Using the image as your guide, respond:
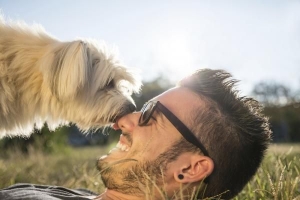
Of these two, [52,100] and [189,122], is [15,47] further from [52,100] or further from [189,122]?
[189,122]

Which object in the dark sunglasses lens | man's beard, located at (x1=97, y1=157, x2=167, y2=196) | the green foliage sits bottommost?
the green foliage

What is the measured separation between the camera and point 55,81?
4.46 metres

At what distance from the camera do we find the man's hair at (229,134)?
347cm

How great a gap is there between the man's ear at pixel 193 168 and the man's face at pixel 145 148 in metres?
0.08

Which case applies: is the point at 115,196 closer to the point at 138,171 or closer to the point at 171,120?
the point at 138,171

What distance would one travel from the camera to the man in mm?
3436

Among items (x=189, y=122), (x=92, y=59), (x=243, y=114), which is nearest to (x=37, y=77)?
(x=92, y=59)

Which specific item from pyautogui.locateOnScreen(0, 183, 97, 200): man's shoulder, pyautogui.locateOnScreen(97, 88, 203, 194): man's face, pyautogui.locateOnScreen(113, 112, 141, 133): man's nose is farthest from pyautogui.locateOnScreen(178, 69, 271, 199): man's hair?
Result: pyautogui.locateOnScreen(0, 183, 97, 200): man's shoulder

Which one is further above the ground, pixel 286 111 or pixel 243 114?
pixel 243 114

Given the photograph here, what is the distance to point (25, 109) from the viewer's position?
4832 mm

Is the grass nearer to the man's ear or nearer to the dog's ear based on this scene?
the man's ear

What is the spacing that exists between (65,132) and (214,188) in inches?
477

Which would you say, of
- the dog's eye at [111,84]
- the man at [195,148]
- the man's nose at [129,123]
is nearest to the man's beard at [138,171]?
the man at [195,148]

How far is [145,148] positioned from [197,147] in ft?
1.30
